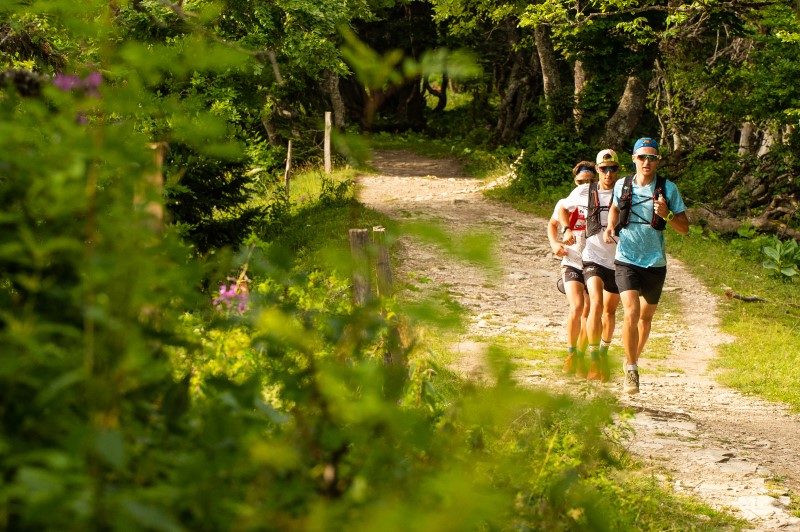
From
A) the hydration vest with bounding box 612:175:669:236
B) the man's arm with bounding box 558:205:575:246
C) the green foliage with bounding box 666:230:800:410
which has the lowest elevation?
the green foliage with bounding box 666:230:800:410

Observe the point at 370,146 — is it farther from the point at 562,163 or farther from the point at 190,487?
the point at 562,163

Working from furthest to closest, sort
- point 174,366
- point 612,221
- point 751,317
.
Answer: point 751,317 < point 612,221 < point 174,366

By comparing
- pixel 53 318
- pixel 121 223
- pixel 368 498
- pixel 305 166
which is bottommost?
pixel 305 166

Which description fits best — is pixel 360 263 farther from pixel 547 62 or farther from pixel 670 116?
pixel 547 62

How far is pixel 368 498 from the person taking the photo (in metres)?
2.08

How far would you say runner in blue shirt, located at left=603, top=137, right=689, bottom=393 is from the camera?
28.3 ft

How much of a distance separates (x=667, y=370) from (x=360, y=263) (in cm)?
936

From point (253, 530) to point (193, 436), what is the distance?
0.33 m

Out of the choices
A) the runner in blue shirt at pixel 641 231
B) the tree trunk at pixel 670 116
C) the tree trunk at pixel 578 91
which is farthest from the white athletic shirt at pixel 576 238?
the tree trunk at pixel 578 91

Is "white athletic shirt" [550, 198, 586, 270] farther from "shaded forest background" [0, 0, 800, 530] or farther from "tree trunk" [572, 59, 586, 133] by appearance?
"tree trunk" [572, 59, 586, 133]

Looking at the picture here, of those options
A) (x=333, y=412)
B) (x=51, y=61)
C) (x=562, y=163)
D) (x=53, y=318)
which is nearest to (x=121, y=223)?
(x=53, y=318)

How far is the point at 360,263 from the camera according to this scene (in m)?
Answer: 2.60

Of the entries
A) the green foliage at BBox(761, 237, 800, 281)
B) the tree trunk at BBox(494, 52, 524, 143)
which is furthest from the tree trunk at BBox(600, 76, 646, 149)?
the tree trunk at BBox(494, 52, 524, 143)

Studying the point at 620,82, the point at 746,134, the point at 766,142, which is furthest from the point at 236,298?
the point at 620,82
